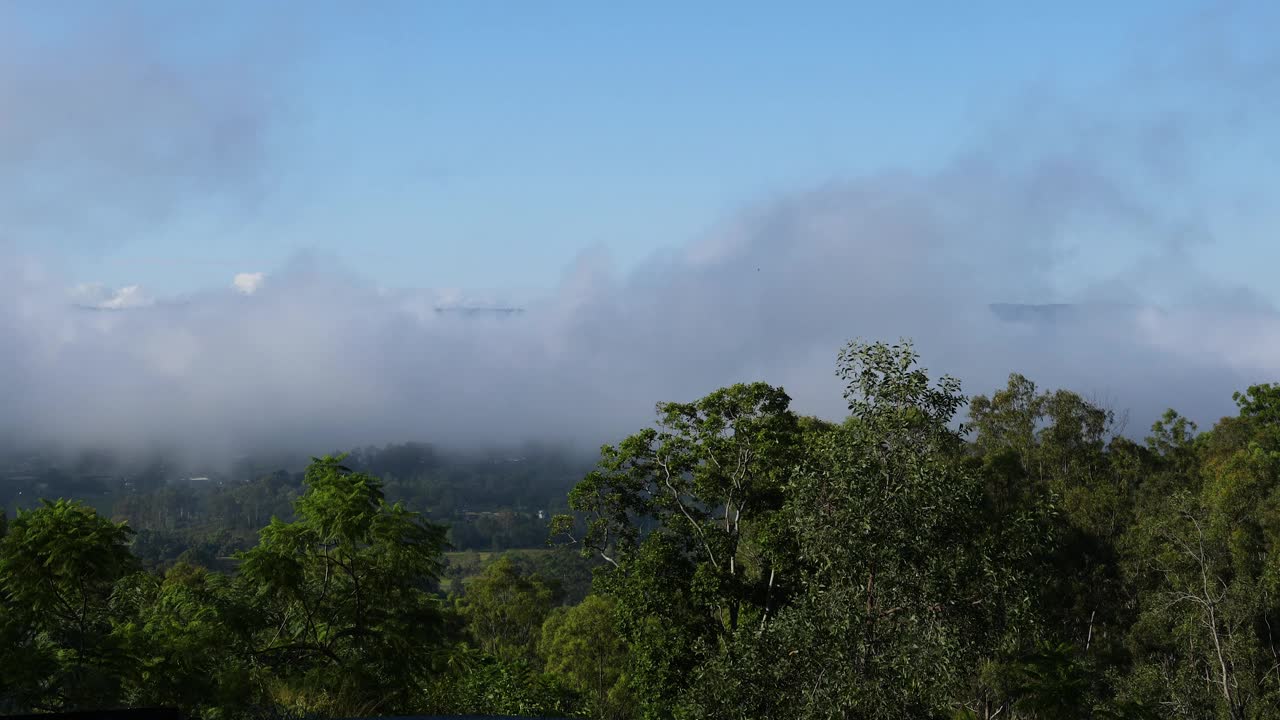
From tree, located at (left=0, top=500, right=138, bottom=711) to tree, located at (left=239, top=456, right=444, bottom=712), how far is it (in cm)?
348

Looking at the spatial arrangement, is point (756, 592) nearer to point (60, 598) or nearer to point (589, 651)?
point (60, 598)

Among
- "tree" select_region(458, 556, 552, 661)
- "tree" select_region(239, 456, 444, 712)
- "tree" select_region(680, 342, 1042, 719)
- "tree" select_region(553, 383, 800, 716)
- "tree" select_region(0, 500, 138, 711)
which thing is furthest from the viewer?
"tree" select_region(458, 556, 552, 661)

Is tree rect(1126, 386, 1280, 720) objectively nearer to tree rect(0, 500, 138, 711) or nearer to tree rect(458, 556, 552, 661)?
tree rect(0, 500, 138, 711)

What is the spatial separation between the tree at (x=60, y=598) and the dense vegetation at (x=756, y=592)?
0.05m

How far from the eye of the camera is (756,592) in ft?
95.2

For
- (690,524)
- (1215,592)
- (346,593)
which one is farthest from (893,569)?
(1215,592)

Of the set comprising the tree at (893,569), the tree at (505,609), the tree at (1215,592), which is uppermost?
the tree at (893,569)

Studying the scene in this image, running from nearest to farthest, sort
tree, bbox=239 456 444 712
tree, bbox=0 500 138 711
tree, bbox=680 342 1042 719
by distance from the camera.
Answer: tree, bbox=680 342 1042 719 → tree, bbox=0 500 138 711 → tree, bbox=239 456 444 712

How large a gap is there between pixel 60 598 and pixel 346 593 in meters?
6.14

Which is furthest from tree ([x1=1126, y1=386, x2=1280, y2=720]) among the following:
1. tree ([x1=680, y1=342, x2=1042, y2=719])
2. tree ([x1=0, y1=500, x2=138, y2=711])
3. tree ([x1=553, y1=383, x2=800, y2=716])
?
tree ([x1=0, y1=500, x2=138, y2=711])

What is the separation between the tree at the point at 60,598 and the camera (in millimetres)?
17984

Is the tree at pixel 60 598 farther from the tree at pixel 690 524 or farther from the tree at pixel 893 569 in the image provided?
the tree at pixel 690 524

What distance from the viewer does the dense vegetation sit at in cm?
1409

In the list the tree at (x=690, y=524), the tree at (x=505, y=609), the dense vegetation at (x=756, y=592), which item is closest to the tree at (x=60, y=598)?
the dense vegetation at (x=756, y=592)
